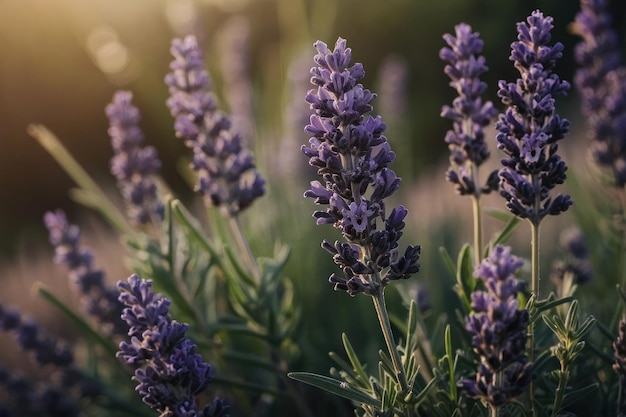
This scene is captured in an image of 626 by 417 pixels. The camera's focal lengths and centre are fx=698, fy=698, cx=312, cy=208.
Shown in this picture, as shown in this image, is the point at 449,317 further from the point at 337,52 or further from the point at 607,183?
the point at 337,52

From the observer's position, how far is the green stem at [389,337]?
1.45m

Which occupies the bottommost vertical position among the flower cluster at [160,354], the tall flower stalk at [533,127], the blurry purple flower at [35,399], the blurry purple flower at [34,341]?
the blurry purple flower at [35,399]

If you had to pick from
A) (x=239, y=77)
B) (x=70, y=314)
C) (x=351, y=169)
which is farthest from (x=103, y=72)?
(x=351, y=169)

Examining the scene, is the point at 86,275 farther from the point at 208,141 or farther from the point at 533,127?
the point at 533,127

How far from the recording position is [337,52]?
1443 mm

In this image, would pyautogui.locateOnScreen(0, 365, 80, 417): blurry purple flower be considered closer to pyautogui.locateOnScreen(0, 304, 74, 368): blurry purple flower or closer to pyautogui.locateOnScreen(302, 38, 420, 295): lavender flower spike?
pyautogui.locateOnScreen(0, 304, 74, 368): blurry purple flower

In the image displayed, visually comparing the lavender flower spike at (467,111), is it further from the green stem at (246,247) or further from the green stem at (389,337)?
the green stem at (246,247)

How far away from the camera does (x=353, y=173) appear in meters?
1.44

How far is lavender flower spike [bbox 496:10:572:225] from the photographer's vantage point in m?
1.49

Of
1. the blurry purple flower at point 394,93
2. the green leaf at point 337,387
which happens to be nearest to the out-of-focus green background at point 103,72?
the blurry purple flower at point 394,93

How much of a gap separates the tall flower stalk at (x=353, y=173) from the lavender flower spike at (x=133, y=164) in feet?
3.82

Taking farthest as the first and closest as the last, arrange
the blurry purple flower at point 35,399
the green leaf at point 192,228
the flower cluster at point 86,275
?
the blurry purple flower at point 35,399, the flower cluster at point 86,275, the green leaf at point 192,228

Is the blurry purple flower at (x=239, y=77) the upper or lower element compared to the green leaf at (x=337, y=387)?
upper

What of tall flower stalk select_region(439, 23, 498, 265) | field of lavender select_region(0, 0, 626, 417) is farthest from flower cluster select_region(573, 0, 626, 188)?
tall flower stalk select_region(439, 23, 498, 265)
